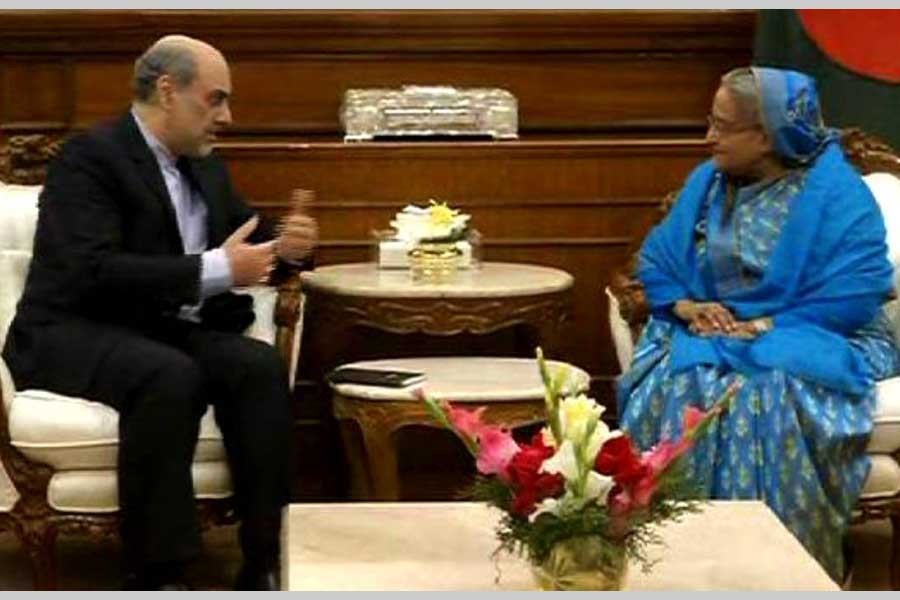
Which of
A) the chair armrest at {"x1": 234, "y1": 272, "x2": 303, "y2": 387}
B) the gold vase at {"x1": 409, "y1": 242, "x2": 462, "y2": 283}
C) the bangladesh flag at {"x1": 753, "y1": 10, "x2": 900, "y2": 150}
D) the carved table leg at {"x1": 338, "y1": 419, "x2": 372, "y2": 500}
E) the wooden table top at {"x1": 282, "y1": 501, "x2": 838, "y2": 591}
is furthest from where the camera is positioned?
the bangladesh flag at {"x1": 753, "y1": 10, "x2": 900, "y2": 150}

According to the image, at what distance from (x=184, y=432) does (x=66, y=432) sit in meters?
0.25

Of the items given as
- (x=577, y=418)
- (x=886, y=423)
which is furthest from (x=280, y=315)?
(x=577, y=418)

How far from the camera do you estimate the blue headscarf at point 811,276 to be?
4.30 meters

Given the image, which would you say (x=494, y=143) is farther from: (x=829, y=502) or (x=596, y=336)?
(x=829, y=502)

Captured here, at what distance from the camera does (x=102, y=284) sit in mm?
4246

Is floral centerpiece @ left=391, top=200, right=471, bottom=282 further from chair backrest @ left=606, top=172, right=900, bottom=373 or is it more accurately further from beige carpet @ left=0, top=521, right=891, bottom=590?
beige carpet @ left=0, top=521, right=891, bottom=590

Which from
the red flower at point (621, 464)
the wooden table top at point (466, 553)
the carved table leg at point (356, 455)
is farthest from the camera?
the carved table leg at point (356, 455)

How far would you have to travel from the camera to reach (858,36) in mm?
5656

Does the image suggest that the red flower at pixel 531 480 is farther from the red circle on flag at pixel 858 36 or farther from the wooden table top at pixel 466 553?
the red circle on flag at pixel 858 36

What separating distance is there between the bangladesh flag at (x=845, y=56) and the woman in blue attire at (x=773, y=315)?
1.16m

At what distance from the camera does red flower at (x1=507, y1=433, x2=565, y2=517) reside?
116 inches

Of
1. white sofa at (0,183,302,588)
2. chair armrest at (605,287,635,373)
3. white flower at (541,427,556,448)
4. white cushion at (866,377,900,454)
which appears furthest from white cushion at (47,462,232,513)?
white cushion at (866,377,900,454)

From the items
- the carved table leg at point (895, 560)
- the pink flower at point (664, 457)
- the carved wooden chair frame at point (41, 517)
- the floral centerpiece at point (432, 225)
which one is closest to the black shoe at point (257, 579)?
the carved wooden chair frame at point (41, 517)

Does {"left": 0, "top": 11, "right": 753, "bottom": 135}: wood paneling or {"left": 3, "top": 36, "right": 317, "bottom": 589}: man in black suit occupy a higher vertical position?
{"left": 0, "top": 11, "right": 753, "bottom": 135}: wood paneling
